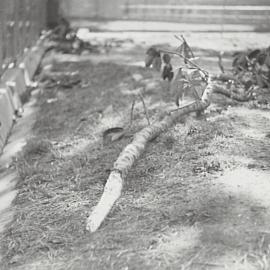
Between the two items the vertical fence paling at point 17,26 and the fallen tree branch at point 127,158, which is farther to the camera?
the vertical fence paling at point 17,26

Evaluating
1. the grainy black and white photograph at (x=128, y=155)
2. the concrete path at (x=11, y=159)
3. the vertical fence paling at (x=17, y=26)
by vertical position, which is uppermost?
the vertical fence paling at (x=17, y=26)

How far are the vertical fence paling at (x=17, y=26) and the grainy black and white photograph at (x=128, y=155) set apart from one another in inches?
1.0

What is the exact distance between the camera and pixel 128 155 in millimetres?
4156

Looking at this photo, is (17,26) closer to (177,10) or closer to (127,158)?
(177,10)

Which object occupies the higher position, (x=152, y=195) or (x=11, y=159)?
(x=152, y=195)

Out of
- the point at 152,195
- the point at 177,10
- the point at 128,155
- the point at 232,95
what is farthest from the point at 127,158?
the point at 177,10

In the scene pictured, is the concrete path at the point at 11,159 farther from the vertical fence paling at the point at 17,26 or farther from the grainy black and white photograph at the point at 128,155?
the vertical fence paling at the point at 17,26

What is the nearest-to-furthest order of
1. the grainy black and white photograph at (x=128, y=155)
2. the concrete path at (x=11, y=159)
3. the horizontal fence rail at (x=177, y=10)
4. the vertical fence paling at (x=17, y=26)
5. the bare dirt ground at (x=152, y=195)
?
1. the bare dirt ground at (x=152, y=195)
2. the grainy black and white photograph at (x=128, y=155)
3. the concrete path at (x=11, y=159)
4. the vertical fence paling at (x=17, y=26)
5. the horizontal fence rail at (x=177, y=10)

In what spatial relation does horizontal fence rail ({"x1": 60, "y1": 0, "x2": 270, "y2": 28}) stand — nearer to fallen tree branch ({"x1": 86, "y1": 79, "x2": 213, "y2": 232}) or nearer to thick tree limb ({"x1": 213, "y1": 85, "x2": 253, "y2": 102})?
thick tree limb ({"x1": 213, "y1": 85, "x2": 253, "y2": 102})

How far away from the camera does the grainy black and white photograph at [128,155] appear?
3.16m

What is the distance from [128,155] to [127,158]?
41mm

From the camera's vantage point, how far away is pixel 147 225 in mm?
3363

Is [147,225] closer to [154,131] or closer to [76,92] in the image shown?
[154,131]

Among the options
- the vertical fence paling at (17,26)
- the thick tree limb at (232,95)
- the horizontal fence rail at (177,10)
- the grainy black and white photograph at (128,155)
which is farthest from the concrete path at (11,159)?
the horizontal fence rail at (177,10)
